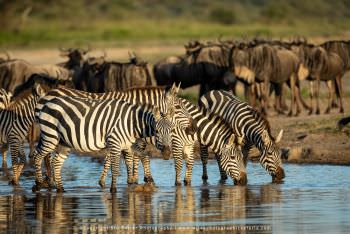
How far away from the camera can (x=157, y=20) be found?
74.1 m

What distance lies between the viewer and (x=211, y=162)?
63.2 ft

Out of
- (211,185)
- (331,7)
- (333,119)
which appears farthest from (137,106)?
(331,7)

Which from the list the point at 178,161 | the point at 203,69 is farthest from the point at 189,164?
the point at 203,69

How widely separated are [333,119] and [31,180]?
7461 millimetres

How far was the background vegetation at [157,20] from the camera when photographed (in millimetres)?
56719

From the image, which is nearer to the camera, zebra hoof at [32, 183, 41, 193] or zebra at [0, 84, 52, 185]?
zebra hoof at [32, 183, 41, 193]

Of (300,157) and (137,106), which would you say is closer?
(137,106)

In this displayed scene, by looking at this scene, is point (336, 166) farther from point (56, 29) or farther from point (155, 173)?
point (56, 29)

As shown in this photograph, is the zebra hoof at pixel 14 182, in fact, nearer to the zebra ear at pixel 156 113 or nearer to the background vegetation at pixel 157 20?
the zebra ear at pixel 156 113

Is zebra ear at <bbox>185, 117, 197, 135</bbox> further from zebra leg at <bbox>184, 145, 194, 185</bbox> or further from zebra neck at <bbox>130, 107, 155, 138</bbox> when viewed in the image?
zebra neck at <bbox>130, 107, 155, 138</bbox>

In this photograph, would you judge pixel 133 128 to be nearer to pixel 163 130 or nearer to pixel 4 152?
pixel 163 130

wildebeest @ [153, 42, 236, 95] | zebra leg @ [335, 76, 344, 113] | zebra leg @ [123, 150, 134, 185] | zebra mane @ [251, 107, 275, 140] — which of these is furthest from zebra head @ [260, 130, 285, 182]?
wildebeest @ [153, 42, 236, 95]

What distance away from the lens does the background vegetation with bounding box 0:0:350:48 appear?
186 feet

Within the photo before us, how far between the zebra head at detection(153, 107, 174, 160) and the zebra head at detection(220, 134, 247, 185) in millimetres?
1181
